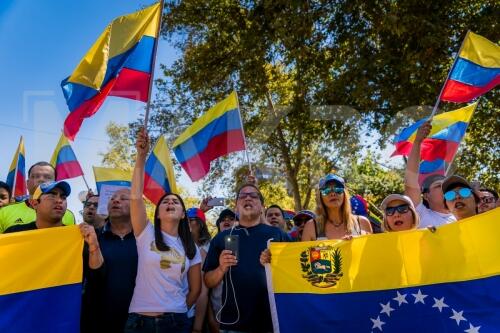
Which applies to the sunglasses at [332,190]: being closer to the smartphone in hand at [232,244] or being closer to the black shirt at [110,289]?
the smartphone in hand at [232,244]

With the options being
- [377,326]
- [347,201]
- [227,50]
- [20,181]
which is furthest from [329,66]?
[377,326]

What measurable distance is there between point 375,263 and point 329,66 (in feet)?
31.7

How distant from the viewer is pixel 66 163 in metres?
8.27

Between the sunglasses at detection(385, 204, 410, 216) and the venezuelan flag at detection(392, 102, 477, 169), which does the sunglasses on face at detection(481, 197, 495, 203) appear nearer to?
the sunglasses at detection(385, 204, 410, 216)

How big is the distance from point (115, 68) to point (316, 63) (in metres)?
8.85

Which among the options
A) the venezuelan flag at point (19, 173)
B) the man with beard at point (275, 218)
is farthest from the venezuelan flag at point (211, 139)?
the venezuelan flag at point (19, 173)

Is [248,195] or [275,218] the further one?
[275,218]

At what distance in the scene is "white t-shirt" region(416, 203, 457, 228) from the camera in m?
4.95

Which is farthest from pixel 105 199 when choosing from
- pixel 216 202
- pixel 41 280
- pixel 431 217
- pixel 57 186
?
pixel 431 217

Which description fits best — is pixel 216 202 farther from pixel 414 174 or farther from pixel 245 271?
pixel 414 174

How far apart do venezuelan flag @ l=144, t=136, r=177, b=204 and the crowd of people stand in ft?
7.21

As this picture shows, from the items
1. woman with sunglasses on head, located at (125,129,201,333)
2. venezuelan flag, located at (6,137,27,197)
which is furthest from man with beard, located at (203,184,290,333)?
venezuelan flag, located at (6,137,27,197)

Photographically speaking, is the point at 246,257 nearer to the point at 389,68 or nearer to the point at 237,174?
the point at 389,68

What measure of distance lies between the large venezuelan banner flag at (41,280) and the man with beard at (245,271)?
43.8 inches
